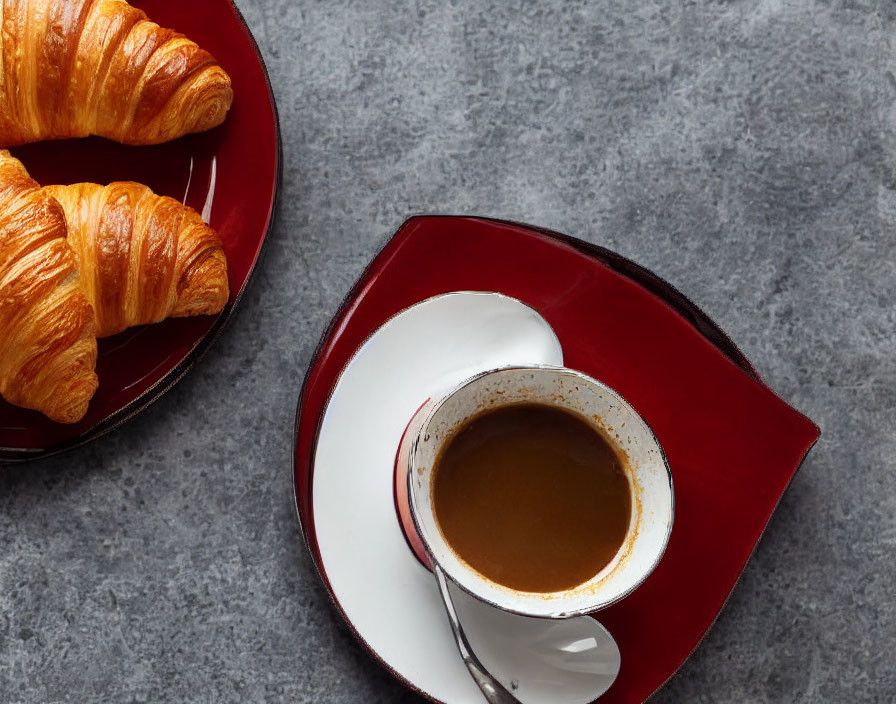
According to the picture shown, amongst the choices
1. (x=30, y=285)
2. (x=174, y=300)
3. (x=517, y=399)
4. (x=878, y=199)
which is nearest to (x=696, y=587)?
(x=517, y=399)

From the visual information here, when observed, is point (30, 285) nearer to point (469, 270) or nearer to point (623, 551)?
point (469, 270)

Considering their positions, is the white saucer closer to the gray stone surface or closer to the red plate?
the gray stone surface

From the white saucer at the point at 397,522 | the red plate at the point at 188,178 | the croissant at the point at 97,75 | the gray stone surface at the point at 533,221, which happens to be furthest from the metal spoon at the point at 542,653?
the croissant at the point at 97,75

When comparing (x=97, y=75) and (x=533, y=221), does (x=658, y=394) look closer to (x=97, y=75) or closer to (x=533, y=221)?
(x=533, y=221)

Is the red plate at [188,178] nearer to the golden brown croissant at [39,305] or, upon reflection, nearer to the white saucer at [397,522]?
the golden brown croissant at [39,305]

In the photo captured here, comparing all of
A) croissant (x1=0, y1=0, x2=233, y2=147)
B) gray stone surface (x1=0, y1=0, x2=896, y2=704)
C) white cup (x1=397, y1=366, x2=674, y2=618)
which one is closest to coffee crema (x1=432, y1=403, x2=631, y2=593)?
white cup (x1=397, y1=366, x2=674, y2=618)

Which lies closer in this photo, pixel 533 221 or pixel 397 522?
pixel 397 522

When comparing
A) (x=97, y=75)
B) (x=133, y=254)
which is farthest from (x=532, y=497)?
(x=97, y=75)
